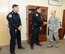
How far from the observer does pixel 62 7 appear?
18.5 feet

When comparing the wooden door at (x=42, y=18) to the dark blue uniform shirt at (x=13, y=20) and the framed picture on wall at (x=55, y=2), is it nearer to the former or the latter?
the framed picture on wall at (x=55, y=2)

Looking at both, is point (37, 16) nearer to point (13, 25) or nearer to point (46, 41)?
point (13, 25)

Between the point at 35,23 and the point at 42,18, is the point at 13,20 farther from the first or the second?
the point at 42,18

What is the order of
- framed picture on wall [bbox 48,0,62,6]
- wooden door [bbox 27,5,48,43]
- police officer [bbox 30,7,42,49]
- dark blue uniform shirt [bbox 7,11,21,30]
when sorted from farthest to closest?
framed picture on wall [bbox 48,0,62,6] < wooden door [bbox 27,5,48,43] < police officer [bbox 30,7,42,49] < dark blue uniform shirt [bbox 7,11,21,30]

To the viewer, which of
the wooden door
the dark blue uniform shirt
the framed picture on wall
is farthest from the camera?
the framed picture on wall

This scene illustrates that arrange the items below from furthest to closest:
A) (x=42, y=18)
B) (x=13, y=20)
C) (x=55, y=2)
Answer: (x=55, y=2)
(x=42, y=18)
(x=13, y=20)

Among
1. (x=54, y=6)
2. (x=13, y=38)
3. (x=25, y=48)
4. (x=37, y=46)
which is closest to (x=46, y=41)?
(x=37, y=46)

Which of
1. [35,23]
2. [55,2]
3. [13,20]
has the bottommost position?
[35,23]

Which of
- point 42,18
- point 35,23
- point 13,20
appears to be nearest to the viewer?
point 13,20

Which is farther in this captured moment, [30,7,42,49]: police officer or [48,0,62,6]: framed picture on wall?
[48,0,62,6]: framed picture on wall

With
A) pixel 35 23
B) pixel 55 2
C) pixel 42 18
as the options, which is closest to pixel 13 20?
pixel 35 23

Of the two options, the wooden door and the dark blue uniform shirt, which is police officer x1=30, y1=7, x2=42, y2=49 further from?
the dark blue uniform shirt

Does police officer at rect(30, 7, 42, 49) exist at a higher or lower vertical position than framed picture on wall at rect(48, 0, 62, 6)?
lower

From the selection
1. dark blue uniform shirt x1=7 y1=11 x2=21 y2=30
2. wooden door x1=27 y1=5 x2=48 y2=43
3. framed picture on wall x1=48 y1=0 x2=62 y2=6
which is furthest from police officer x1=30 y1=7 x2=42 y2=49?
framed picture on wall x1=48 y1=0 x2=62 y2=6
